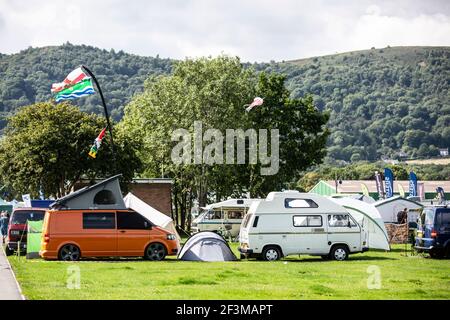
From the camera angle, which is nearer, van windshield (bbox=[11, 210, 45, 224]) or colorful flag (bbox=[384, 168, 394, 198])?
van windshield (bbox=[11, 210, 45, 224])

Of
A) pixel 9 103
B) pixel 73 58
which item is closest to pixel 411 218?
pixel 9 103

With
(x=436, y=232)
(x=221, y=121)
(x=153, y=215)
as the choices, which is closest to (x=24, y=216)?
(x=153, y=215)

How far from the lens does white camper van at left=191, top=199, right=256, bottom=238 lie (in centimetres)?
4844

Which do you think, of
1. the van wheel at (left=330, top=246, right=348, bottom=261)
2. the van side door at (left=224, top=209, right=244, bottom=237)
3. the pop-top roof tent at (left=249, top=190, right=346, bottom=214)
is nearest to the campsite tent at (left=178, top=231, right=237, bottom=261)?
the pop-top roof tent at (left=249, top=190, right=346, bottom=214)

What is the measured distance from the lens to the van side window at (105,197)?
94.9 ft

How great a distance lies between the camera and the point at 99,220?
93.1 ft

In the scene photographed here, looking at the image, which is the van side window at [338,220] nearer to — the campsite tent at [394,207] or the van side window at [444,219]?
the van side window at [444,219]

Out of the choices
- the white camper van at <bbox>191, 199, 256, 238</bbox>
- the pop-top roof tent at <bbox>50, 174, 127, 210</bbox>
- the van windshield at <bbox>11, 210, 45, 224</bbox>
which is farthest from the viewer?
the white camper van at <bbox>191, 199, 256, 238</bbox>

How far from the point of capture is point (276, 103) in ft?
199

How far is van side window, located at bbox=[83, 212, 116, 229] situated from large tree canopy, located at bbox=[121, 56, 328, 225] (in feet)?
88.1

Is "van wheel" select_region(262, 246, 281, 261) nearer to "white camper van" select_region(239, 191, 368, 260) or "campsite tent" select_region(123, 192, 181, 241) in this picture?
"white camper van" select_region(239, 191, 368, 260)

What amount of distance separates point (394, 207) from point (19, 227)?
2364 cm
